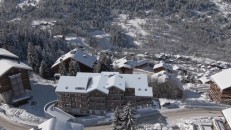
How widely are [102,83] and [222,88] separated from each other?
3134 centimetres

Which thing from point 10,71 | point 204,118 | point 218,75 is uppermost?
point 10,71

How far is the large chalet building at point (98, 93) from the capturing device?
83.1 m

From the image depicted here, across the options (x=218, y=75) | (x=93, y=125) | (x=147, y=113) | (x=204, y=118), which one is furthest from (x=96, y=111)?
(x=218, y=75)

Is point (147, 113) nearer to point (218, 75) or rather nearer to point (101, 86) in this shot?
point (101, 86)

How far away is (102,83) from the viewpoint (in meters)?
85.0

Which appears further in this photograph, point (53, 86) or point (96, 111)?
point (53, 86)

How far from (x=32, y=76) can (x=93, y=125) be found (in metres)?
32.5

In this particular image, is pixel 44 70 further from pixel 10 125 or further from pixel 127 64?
pixel 127 64

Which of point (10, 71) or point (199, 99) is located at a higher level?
point (10, 71)

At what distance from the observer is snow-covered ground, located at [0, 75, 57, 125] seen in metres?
82.9

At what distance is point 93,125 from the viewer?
8256 cm

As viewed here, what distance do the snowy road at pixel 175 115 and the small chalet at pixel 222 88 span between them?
4420mm

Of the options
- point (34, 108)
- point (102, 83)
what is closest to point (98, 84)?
point (102, 83)

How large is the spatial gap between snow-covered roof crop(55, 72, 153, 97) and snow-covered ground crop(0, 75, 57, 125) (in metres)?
8.70
